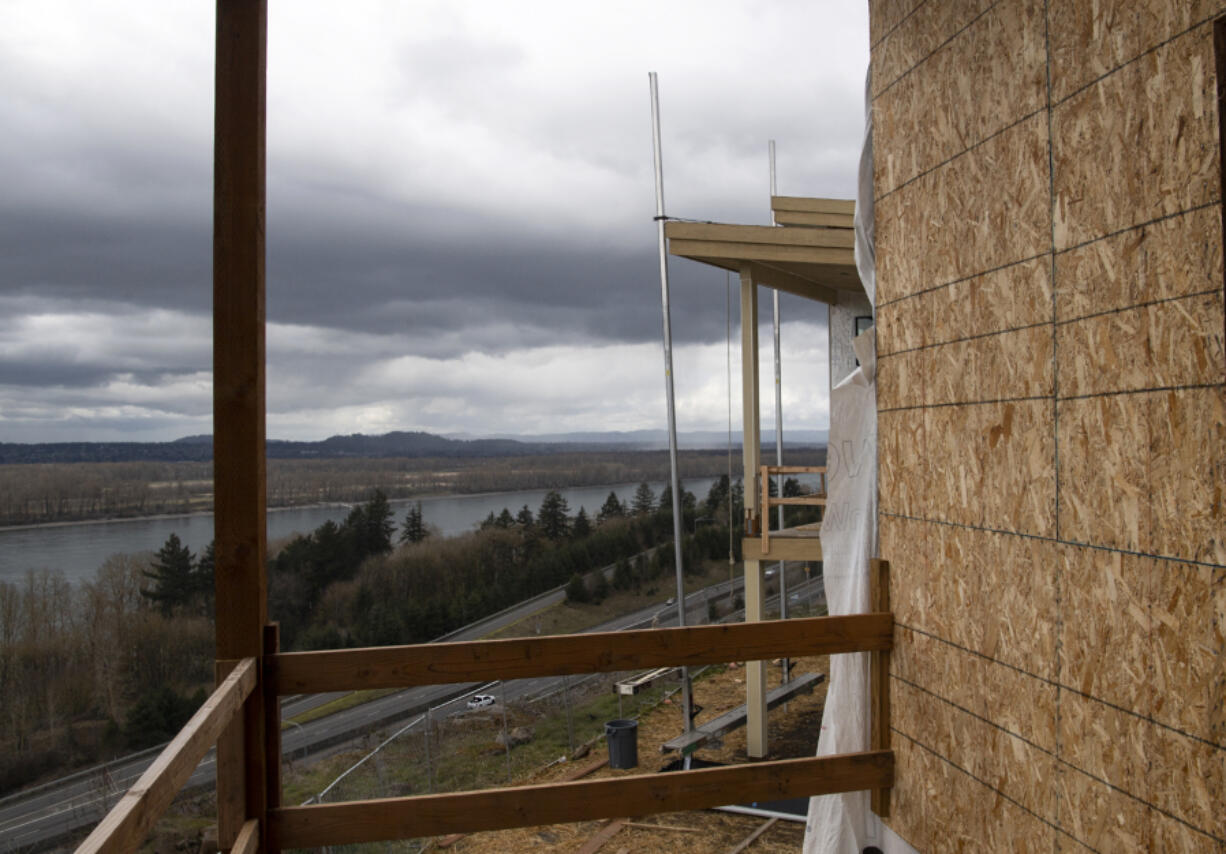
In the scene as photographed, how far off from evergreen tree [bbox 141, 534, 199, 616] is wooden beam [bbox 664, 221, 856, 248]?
2586 cm

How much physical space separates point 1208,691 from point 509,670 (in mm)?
1663

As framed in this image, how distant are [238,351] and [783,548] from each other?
583cm

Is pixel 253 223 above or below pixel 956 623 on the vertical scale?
above

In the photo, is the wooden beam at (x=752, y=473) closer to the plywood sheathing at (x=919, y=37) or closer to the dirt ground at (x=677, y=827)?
the dirt ground at (x=677, y=827)

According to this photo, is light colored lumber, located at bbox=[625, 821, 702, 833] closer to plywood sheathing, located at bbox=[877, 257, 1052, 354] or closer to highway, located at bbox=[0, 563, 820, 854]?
plywood sheathing, located at bbox=[877, 257, 1052, 354]

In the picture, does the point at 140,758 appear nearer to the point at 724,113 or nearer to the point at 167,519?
the point at 167,519

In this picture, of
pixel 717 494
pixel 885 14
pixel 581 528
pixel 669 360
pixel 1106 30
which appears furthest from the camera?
pixel 717 494

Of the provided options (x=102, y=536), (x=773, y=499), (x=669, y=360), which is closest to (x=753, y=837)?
(x=773, y=499)

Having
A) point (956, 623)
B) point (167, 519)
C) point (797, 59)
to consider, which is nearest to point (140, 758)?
point (167, 519)

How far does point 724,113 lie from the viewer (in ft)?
56.4

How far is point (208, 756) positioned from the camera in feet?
69.2

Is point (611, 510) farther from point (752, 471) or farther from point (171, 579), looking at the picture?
point (752, 471)

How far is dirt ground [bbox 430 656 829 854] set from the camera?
530cm

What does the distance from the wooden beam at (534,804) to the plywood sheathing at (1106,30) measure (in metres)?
2.04
